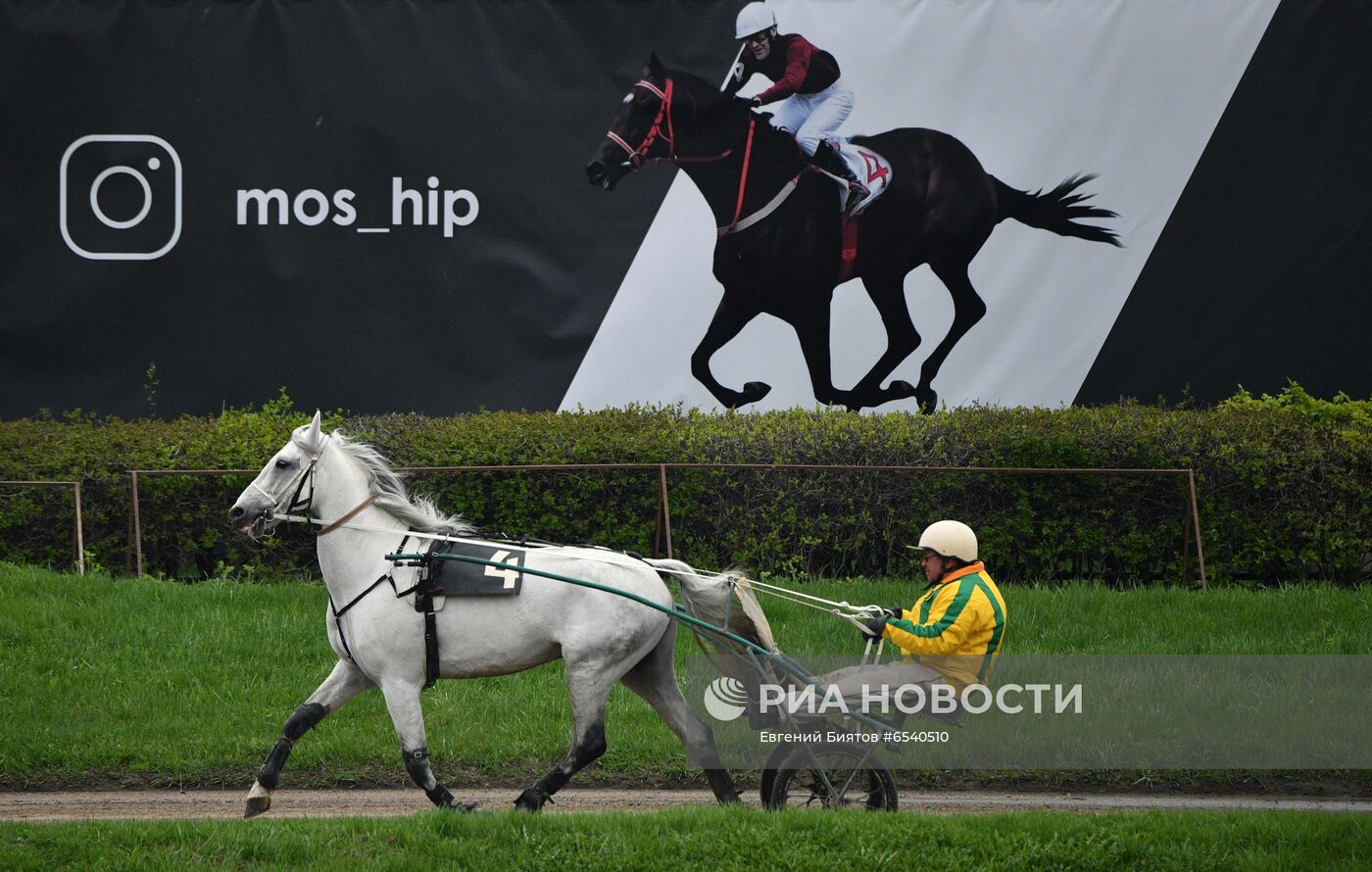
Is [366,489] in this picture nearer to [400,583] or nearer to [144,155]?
[400,583]

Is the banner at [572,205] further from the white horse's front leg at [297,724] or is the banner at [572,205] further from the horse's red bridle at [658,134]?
the white horse's front leg at [297,724]

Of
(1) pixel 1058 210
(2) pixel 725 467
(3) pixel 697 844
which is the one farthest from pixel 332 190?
(3) pixel 697 844

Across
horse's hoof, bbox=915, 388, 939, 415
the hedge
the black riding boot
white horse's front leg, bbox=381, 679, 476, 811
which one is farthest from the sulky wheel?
the black riding boot

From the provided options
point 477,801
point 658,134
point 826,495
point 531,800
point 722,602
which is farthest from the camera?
point 658,134

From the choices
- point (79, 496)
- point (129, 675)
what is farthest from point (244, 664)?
point (79, 496)

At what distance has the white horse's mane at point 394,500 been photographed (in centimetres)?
695

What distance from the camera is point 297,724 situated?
662 cm

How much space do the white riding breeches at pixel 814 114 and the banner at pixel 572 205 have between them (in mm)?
121

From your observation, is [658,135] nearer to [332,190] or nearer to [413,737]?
[332,190]

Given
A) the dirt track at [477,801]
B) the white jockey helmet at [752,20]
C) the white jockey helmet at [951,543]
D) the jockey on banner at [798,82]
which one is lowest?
the dirt track at [477,801]

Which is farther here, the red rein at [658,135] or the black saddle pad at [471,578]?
the red rein at [658,135]

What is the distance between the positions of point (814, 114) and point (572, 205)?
2510mm

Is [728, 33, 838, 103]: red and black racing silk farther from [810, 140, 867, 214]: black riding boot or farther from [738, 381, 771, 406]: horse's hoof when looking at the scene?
[738, 381, 771, 406]: horse's hoof

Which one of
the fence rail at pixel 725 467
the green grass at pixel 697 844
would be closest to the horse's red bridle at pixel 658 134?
the fence rail at pixel 725 467
